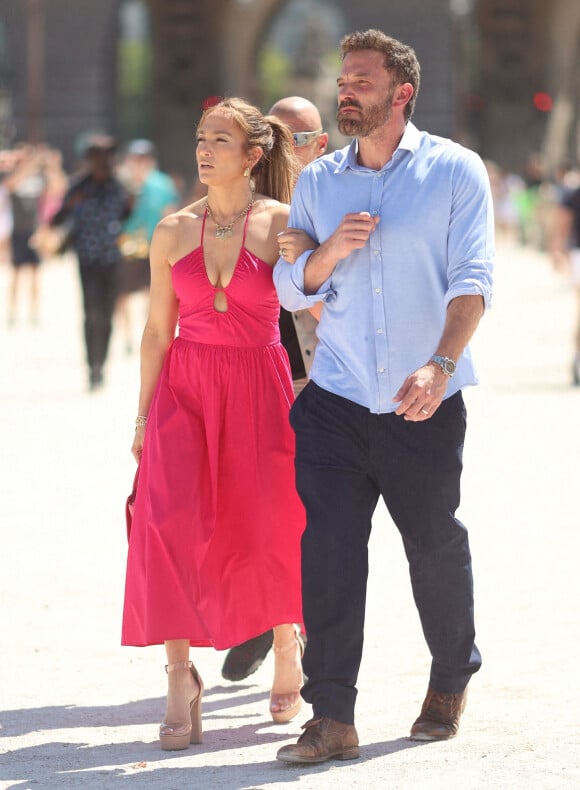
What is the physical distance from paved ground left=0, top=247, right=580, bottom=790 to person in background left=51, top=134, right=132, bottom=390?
1.41 metres

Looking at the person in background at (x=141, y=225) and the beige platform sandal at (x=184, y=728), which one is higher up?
the person in background at (x=141, y=225)

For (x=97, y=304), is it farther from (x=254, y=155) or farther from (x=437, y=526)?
(x=437, y=526)

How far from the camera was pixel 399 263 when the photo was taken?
475 centimetres

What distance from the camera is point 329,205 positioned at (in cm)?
485

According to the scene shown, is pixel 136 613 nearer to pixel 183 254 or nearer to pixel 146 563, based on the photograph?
pixel 146 563

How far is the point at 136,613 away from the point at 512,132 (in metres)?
40.2

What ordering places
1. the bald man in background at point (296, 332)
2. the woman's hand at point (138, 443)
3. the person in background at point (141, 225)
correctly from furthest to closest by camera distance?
1. the person in background at point (141, 225)
2. the bald man in background at point (296, 332)
3. the woman's hand at point (138, 443)

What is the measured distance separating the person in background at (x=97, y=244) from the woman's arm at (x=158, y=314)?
826 cm

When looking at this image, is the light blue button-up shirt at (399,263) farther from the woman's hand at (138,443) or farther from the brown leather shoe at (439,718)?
the brown leather shoe at (439,718)

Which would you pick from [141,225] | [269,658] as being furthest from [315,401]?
[141,225]

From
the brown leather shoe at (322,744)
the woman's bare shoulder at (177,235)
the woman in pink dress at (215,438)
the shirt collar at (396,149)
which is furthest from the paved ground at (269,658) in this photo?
the shirt collar at (396,149)

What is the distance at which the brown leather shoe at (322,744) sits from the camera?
15.6 ft

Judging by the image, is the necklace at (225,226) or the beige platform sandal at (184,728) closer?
the beige platform sandal at (184,728)

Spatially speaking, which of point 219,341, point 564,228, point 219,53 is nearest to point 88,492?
point 219,341
